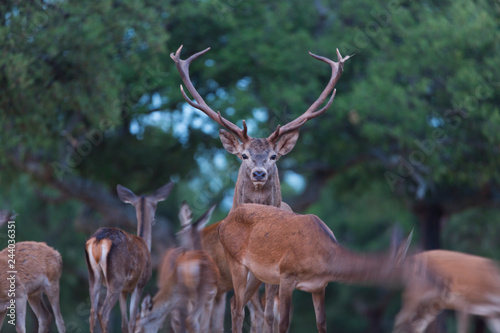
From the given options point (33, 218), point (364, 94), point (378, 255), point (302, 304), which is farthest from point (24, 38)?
point (302, 304)

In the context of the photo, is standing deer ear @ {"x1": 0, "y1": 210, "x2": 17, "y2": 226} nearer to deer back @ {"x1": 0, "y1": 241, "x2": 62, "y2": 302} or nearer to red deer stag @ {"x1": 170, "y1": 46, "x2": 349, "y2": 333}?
deer back @ {"x1": 0, "y1": 241, "x2": 62, "y2": 302}

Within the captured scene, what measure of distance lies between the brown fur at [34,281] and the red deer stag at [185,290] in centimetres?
98

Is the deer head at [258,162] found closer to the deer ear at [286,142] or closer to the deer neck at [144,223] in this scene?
the deer ear at [286,142]

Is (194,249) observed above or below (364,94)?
above

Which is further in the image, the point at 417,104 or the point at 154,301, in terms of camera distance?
the point at 417,104

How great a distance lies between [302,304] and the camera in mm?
28141

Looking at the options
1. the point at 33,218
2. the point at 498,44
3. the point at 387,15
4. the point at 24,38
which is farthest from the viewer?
the point at 33,218

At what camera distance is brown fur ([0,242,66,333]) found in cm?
738

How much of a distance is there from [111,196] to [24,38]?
23.0ft

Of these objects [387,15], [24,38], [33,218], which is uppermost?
[24,38]

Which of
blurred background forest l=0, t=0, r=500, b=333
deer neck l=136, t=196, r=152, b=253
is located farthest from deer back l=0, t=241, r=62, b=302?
blurred background forest l=0, t=0, r=500, b=333

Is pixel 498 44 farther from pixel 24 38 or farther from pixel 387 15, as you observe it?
pixel 24 38

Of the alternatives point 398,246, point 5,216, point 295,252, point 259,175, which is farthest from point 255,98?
point 398,246

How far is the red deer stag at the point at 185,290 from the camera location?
746 cm
